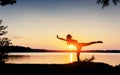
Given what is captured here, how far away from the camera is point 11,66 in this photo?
17.7 m

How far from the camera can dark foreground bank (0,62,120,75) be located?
53.6 feet

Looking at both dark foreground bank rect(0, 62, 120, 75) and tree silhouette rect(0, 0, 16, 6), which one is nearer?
dark foreground bank rect(0, 62, 120, 75)

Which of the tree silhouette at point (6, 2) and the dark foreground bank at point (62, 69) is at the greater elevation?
the tree silhouette at point (6, 2)

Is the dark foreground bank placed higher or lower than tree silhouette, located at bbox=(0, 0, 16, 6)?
lower

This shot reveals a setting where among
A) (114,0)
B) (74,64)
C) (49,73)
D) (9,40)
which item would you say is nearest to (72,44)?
(74,64)

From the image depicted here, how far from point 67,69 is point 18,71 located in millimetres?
2466

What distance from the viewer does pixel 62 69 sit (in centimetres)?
1712

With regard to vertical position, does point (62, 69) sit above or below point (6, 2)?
below

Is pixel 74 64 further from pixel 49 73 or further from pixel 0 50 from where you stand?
pixel 0 50

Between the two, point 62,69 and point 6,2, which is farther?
point 6,2

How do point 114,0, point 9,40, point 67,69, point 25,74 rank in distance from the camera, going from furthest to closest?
point 9,40, point 114,0, point 67,69, point 25,74

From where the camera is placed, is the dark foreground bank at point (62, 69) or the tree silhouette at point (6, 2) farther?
the tree silhouette at point (6, 2)

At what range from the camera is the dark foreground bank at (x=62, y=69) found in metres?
16.3

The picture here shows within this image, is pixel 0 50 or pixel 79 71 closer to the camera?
pixel 79 71
